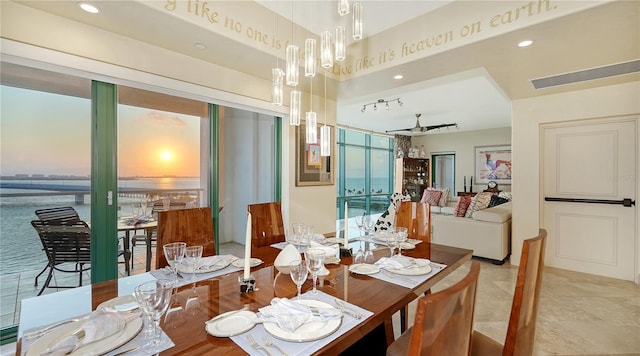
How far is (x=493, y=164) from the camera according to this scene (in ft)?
26.1

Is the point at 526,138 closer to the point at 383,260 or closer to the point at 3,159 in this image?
the point at 383,260

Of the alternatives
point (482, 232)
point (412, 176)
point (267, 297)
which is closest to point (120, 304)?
point (267, 297)

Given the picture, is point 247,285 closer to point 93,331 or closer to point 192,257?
point 192,257

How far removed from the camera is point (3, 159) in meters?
1.96

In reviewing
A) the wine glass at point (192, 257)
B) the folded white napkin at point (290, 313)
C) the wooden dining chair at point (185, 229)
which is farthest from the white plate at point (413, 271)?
the wooden dining chair at point (185, 229)

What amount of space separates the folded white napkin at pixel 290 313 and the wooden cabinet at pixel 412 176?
24.9 feet

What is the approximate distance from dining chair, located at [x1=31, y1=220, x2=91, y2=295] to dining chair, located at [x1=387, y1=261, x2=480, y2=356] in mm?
2628

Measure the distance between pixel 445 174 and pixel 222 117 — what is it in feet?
25.7

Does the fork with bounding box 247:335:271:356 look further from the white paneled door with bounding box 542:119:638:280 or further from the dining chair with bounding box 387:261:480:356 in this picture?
the white paneled door with bounding box 542:119:638:280

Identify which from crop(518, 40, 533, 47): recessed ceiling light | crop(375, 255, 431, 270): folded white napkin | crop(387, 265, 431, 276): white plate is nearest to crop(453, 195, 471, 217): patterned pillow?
crop(518, 40, 533, 47): recessed ceiling light

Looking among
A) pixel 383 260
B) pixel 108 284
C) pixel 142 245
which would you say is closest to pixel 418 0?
pixel 383 260

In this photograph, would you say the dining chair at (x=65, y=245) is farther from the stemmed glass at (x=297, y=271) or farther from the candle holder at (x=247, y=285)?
the stemmed glass at (x=297, y=271)

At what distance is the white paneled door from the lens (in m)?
3.35

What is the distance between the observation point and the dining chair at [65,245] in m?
2.14
